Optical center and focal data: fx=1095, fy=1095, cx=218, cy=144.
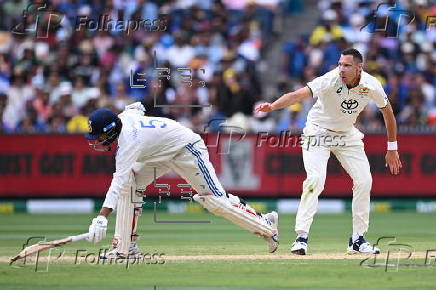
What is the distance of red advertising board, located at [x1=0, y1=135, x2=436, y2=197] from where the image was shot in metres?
18.4

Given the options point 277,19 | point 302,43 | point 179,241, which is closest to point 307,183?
point 179,241

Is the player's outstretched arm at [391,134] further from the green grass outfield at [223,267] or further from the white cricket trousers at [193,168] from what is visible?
the white cricket trousers at [193,168]

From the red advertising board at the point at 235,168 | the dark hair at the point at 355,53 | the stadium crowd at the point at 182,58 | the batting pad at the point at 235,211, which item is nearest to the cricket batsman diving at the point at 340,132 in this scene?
the dark hair at the point at 355,53

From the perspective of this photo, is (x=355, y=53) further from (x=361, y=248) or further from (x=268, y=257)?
(x=268, y=257)

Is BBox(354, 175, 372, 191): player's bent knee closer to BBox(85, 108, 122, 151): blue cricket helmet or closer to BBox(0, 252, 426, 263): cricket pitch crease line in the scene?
BBox(0, 252, 426, 263): cricket pitch crease line

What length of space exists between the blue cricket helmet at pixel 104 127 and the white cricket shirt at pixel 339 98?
2048mm

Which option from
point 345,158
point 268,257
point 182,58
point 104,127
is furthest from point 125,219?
point 182,58

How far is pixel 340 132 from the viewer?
36.5ft

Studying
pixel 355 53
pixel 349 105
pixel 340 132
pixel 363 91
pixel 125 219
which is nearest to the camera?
pixel 125 219

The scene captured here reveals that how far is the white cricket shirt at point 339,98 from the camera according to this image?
10820 millimetres

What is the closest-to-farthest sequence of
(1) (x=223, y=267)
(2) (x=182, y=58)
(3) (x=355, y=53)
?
(1) (x=223, y=267) → (3) (x=355, y=53) → (2) (x=182, y=58)

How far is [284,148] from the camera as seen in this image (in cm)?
1845

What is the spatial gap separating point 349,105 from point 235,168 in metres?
7.57

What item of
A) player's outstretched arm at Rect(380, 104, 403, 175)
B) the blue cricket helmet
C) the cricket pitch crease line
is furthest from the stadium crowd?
the blue cricket helmet
